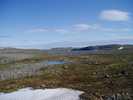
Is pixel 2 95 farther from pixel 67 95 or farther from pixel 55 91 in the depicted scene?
pixel 67 95

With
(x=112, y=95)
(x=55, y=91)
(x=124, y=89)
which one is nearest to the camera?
(x=112, y=95)

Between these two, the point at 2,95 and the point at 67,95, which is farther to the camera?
the point at 2,95

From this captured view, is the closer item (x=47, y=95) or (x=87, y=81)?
(x=47, y=95)

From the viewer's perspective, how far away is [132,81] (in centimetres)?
2514

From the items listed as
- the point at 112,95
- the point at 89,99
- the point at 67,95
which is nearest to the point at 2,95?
the point at 67,95

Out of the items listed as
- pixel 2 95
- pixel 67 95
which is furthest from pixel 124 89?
pixel 2 95

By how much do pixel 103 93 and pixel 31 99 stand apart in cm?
691

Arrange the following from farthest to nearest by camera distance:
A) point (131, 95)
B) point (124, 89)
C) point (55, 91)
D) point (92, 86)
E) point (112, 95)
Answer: point (92, 86), point (55, 91), point (124, 89), point (112, 95), point (131, 95)

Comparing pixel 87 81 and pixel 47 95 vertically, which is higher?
pixel 87 81

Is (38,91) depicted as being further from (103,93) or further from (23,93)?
(103,93)

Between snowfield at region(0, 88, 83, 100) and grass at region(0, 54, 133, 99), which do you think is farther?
grass at region(0, 54, 133, 99)

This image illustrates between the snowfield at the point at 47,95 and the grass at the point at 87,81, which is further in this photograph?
A: the grass at the point at 87,81

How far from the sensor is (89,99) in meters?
19.7

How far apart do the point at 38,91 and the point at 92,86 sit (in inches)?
244
